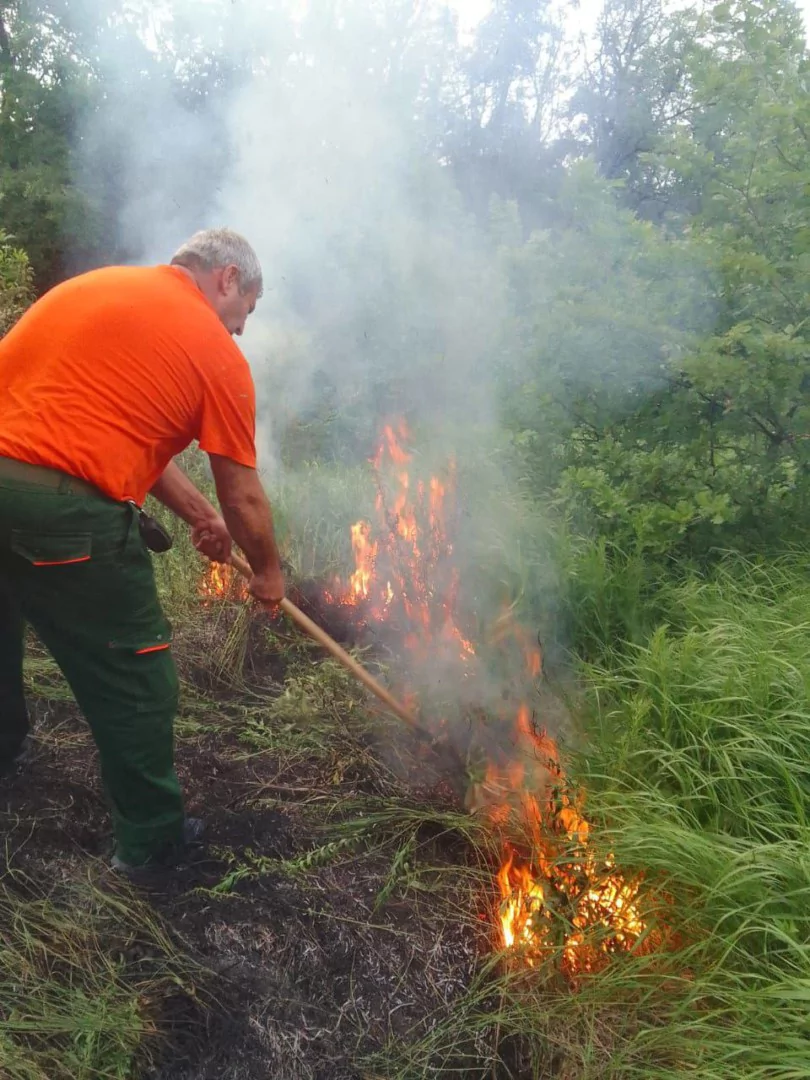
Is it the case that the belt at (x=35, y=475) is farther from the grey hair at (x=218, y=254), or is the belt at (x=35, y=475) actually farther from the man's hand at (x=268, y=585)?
the grey hair at (x=218, y=254)

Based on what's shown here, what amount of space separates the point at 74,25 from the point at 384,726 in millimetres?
13632

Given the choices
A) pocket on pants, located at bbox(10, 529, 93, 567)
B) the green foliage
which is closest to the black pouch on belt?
pocket on pants, located at bbox(10, 529, 93, 567)

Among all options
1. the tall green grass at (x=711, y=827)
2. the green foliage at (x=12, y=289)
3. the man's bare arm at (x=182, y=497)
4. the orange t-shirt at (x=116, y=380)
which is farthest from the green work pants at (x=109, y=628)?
the green foliage at (x=12, y=289)

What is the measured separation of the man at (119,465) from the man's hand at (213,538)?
51 centimetres

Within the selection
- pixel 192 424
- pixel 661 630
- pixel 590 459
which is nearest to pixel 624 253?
pixel 590 459

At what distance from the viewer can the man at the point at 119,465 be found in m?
2.24

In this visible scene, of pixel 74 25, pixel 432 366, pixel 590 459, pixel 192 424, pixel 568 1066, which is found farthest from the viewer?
pixel 74 25

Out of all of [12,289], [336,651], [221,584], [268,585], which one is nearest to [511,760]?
[336,651]

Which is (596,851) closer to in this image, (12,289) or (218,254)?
(218,254)

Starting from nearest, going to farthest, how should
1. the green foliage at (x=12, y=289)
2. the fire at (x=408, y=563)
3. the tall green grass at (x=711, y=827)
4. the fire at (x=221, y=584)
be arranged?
the tall green grass at (x=711, y=827) < the fire at (x=408, y=563) < the fire at (x=221, y=584) < the green foliage at (x=12, y=289)

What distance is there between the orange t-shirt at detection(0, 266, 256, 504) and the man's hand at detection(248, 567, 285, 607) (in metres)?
0.55

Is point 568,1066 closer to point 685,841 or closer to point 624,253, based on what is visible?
point 685,841

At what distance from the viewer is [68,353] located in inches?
89.3

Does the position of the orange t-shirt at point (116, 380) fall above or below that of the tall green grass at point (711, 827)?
above
